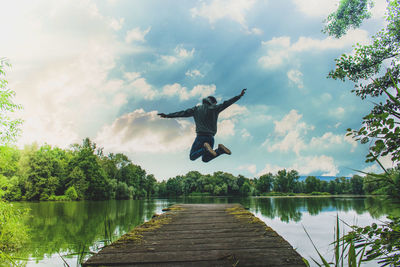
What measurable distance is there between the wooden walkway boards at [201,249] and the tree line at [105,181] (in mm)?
9122

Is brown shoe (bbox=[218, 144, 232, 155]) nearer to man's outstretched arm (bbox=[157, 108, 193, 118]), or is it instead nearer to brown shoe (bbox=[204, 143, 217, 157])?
brown shoe (bbox=[204, 143, 217, 157])

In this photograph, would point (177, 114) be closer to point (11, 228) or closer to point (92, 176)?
point (11, 228)

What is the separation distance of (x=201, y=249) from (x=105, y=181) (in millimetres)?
52421

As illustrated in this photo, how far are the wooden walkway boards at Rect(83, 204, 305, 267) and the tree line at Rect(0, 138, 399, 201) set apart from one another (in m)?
9.12

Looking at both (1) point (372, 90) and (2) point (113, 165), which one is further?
(2) point (113, 165)

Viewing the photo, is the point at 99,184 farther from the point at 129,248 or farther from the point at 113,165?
the point at 129,248

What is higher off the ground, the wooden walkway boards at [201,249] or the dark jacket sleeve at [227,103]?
the dark jacket sleeve at [227,103]

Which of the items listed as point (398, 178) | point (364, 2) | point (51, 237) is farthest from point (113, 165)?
point (398, 178)

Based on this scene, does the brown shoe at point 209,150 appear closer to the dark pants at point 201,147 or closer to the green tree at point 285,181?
the dark pants at point 201,147

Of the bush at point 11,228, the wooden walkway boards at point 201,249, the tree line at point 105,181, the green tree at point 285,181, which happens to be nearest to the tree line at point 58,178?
the tree line at point 105,181

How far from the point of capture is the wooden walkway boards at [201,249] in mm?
2516

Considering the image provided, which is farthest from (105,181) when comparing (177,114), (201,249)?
(201,249)

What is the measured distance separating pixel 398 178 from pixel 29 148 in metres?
57.1

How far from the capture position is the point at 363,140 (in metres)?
1.64
